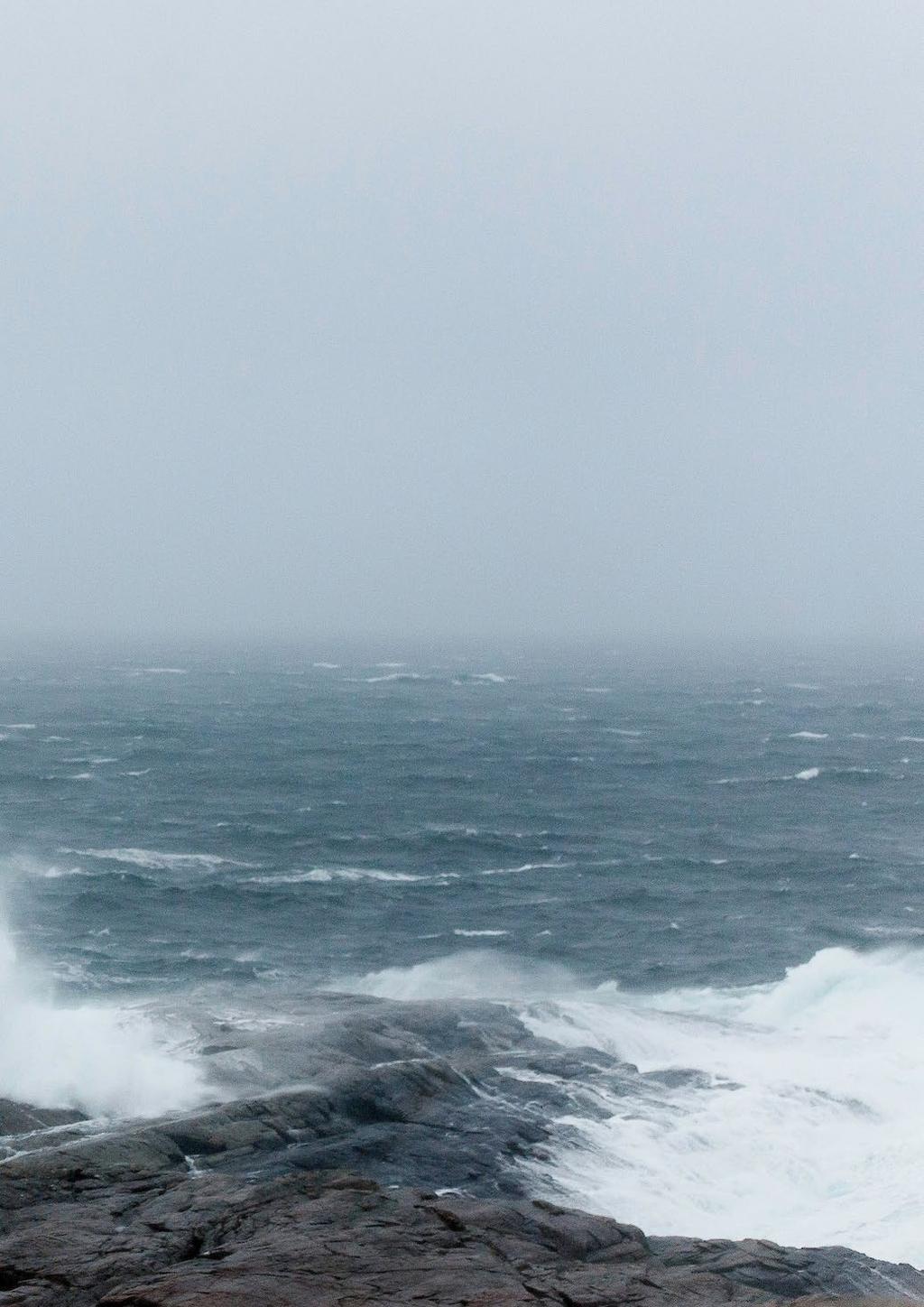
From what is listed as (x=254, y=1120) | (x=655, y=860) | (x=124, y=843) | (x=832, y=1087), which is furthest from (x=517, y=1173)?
(x=124, y=843)

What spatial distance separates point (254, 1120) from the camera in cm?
2783

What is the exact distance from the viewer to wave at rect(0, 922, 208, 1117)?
29.0m

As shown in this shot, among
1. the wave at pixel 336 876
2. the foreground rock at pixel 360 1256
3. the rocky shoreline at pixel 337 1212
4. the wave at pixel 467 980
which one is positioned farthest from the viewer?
the wave at pixel 336 876

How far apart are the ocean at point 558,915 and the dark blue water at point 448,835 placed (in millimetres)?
285

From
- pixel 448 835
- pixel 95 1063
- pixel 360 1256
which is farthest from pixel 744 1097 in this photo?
pixel 448 835

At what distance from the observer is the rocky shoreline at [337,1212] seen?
776 inches

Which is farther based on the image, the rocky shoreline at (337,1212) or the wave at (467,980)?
the wave at (467,980)

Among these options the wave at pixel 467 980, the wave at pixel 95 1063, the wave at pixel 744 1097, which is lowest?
the wave at pixel 467 980

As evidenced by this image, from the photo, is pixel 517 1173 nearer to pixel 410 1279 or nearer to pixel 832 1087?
pixel 410 1279

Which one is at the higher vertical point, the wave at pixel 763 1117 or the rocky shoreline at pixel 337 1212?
the rocky shoreline at pixel 337 1212

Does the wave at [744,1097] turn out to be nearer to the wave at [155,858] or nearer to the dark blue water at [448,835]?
the dark blue water at [448,835]

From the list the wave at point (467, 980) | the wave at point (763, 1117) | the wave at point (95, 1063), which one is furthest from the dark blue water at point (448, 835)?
the wave at point (95, 1063)

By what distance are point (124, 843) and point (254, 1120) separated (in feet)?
135

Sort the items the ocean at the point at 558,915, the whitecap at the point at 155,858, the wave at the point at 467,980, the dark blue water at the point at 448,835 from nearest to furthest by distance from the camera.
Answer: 1. the ocean at the point at 558,915
2. the wave at the point at 467,980
3. the dark blue water at the point at 448,835
4. the whitecap at the point at 155,858
